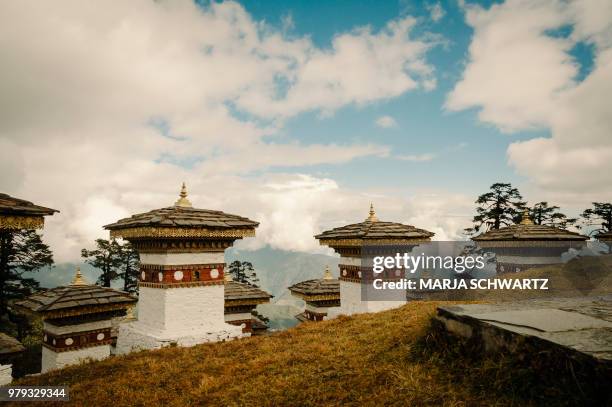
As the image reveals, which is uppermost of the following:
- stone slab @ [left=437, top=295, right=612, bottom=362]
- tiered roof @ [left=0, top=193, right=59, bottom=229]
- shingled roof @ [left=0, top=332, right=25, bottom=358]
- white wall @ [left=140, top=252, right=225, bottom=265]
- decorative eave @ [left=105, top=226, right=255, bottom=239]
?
tiered roof @ [left=0, top=193, right=59, bottom=229]

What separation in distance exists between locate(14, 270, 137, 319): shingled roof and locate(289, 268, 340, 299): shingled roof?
707 cm

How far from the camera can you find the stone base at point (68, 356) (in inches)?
472

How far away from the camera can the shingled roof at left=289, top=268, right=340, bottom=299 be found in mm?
16766

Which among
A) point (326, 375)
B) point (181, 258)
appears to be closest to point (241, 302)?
point (181, 258)

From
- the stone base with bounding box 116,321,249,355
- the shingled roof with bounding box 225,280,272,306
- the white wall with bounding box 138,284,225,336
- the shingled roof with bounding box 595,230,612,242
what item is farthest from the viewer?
the shingled roof with bounding box 595,230,612,242

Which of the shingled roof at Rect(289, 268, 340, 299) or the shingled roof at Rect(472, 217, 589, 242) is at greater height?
the shingled roof at Rect(472, 217, 589, 242)

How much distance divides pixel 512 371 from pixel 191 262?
29.5 feet

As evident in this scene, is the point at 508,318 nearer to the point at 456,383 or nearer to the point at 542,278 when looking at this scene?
the point at 456,383

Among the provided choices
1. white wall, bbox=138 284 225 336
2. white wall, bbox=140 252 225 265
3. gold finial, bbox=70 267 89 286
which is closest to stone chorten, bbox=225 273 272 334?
white wall, bbox=138 284 225 336

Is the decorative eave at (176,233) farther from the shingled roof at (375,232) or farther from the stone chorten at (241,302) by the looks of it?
the stone chorten at (241,302)

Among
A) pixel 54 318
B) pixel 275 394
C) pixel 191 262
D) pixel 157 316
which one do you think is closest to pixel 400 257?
pixel 191 262

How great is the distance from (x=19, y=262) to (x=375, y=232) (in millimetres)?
29321

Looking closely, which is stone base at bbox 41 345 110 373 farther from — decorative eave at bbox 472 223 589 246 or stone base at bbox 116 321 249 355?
decorative eave at bbox 472 223 589 246

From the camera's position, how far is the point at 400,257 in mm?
13195
